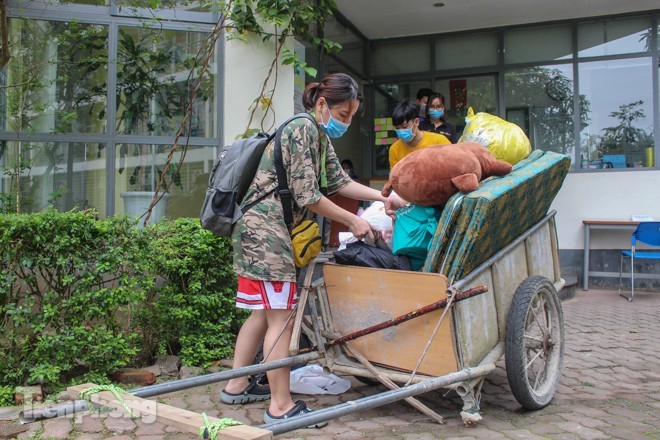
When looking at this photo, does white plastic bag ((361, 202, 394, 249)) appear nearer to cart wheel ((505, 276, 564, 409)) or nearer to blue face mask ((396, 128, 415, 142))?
cart wheel ((505, 276, 564, 409))

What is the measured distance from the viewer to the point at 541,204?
11.2 ft

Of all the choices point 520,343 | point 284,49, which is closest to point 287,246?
point 520,343

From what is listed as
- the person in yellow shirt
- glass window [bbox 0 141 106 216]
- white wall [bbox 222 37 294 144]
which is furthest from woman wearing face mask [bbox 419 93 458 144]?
glass window [bbox 0 141 106 216]

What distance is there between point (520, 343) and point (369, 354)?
783 millimetres

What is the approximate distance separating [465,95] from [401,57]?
4.04 ft

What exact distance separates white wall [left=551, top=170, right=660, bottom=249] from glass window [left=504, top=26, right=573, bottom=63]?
1867mm

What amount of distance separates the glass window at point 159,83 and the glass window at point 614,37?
5.71 meters

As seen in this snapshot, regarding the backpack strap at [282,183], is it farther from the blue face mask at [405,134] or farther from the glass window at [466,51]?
the glass window at [466,51]

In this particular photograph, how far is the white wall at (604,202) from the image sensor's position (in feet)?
25.3

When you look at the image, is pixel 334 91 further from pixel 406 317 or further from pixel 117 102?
pixel 117 102

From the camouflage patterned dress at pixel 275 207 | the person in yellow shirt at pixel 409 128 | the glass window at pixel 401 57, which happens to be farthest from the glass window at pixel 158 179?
the glass window at pixel 401 57

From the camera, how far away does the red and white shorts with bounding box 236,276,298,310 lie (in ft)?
9.52

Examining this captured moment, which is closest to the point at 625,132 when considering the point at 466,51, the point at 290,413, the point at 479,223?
the point at 466,51

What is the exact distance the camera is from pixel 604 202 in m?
7.88
